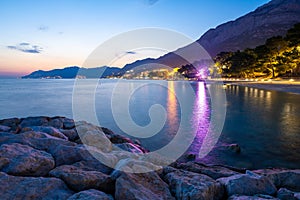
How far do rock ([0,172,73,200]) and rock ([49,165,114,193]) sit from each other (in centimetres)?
13

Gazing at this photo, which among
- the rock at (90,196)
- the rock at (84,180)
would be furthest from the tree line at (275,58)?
the rock at (90,196)

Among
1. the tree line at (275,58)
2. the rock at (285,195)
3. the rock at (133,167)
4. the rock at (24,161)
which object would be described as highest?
the tree line at (275,58)

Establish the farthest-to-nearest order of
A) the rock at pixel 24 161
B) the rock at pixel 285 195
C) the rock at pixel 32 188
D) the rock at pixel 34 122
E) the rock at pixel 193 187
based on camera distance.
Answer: the rock at pixel 34 122 < the rock at pixel 24 161 < the rock at pixel 285 195 < the rock at pixel 193 187 < the rock at pixel 32 188

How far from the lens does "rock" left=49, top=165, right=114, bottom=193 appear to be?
3.52m

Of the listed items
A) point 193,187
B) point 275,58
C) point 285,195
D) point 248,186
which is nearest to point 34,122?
point 193,187

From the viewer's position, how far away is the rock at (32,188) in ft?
10.3

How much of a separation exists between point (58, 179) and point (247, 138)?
925 cm

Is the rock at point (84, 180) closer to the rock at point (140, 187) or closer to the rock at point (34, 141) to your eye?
the rock at point (140, 187)

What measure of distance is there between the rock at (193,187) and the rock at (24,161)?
2.34 meters

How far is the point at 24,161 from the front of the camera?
3814 mm

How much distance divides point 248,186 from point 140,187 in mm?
1816

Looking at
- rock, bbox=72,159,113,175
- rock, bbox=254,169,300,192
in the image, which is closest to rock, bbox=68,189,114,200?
rock, bbox=72,159,113,175

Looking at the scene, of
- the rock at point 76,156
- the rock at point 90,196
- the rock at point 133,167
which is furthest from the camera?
the rock at point 76,156

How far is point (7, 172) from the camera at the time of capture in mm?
3611
